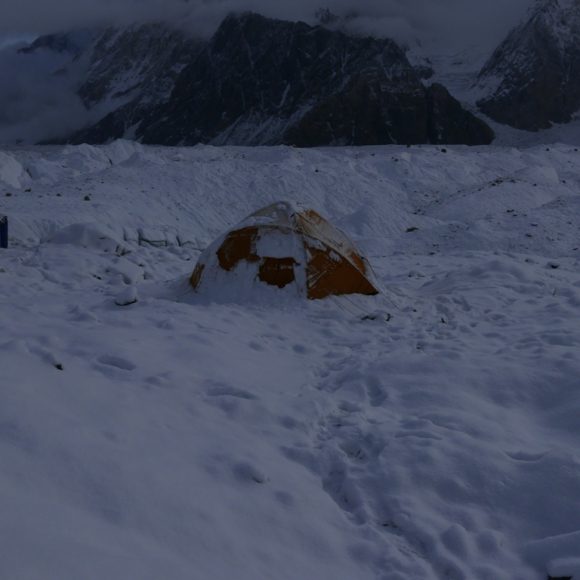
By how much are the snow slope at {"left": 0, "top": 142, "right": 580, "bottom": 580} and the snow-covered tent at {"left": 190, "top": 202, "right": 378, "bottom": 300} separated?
360 millimetres

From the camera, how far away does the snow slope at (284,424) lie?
3.81m

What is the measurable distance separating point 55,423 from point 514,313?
22.8ft

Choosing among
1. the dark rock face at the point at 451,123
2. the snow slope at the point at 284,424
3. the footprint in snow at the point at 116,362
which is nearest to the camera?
the snow slope at the point at 284,424

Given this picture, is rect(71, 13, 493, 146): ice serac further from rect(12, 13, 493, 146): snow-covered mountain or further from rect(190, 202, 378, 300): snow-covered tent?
rect(190, 202, 378, 300): snow-covered tent

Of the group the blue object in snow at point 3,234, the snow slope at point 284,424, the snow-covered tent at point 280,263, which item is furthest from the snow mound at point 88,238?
the snow-covered tent at point 280,263

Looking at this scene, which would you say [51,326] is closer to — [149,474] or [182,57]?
[149,474]

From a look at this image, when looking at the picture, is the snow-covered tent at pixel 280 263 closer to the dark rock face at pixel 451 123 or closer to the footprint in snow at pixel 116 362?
the footprint in snow at pixel 116 362

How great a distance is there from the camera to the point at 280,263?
9969 mm

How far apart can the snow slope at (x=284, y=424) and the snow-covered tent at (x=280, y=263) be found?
36cm

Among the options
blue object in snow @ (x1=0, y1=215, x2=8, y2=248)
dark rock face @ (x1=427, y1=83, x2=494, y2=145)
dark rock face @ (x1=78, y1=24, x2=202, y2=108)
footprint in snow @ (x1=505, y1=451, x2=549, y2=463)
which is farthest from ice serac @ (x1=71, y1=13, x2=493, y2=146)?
footprint in snow @ (x1=505, y1=451, x2=549, y2=463)

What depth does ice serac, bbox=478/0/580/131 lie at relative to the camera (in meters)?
108

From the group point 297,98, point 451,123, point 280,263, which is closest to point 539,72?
point 451,123

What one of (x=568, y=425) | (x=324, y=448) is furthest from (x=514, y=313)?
(x=324, y=448)

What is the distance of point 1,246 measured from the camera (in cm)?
1263
